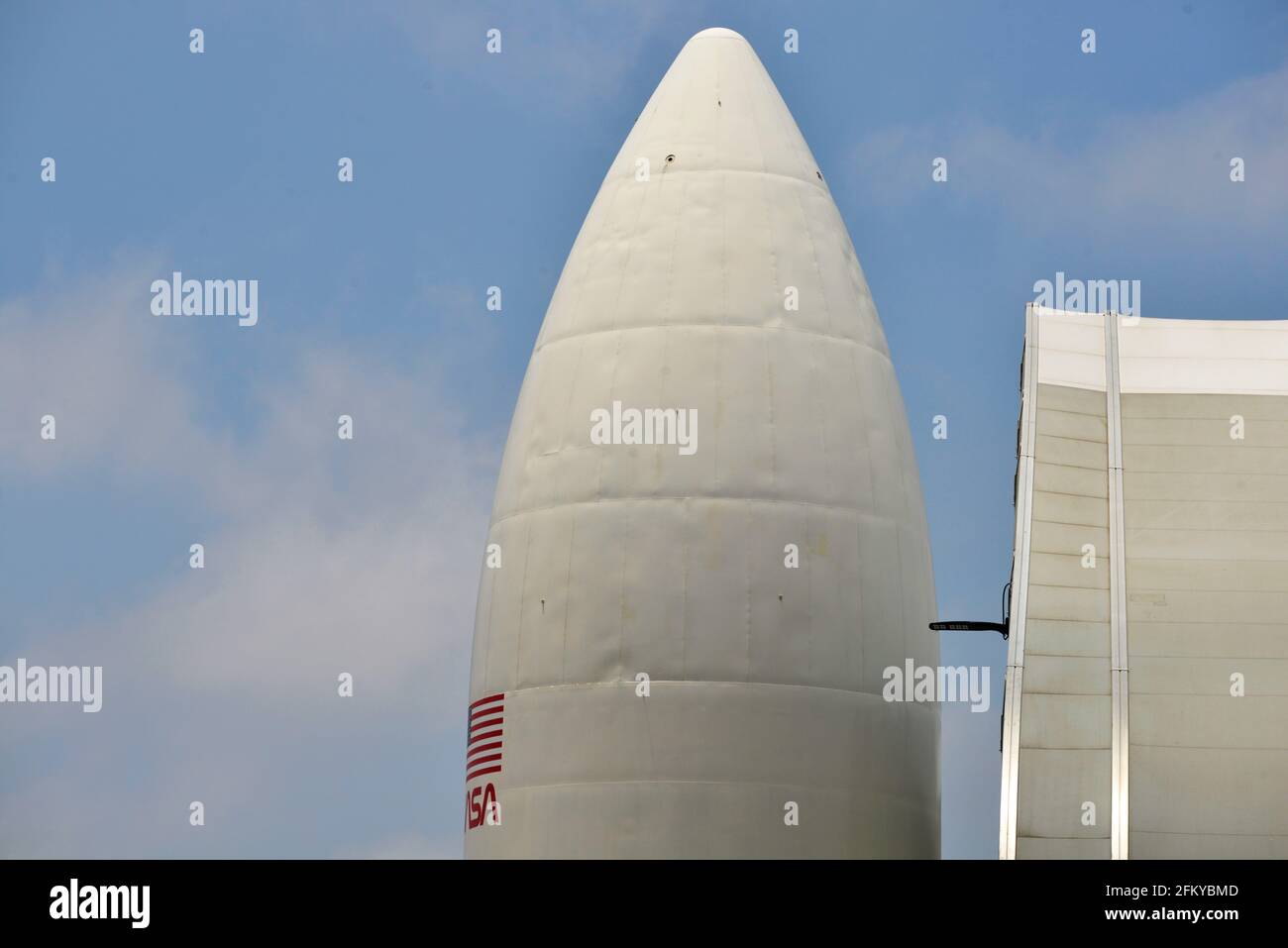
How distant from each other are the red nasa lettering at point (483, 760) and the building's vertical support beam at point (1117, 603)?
9.33m

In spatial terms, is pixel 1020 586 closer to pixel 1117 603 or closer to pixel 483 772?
pixel 1117 603

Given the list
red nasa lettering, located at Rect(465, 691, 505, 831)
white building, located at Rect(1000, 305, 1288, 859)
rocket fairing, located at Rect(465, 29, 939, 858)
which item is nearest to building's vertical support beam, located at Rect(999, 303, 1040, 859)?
white building, located at Rect(1000, 305, 1288, 859)

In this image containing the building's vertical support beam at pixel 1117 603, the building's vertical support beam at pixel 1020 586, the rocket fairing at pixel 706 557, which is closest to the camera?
the building's vertical support beam at pixel 1117 603

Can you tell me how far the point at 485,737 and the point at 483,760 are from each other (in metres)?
0.36

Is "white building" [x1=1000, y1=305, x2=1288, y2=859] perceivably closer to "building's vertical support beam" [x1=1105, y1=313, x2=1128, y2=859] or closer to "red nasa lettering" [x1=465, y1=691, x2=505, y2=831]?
"building's vertical support beam" [x1=1105, y1=313, x2=1128, y2=859]

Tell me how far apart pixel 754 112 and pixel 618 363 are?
5938mm

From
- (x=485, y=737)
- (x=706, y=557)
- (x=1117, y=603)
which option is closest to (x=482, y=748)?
(x=485, y=737)

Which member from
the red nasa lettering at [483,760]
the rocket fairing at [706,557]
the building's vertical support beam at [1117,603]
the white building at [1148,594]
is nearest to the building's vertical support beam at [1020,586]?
the white building at [1148,594]

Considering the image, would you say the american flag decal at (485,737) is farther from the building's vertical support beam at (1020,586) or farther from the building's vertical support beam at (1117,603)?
the building's vertical support beam at (1117,603)

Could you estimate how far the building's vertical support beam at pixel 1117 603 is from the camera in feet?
91.1

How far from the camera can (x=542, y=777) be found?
97.5 ft
